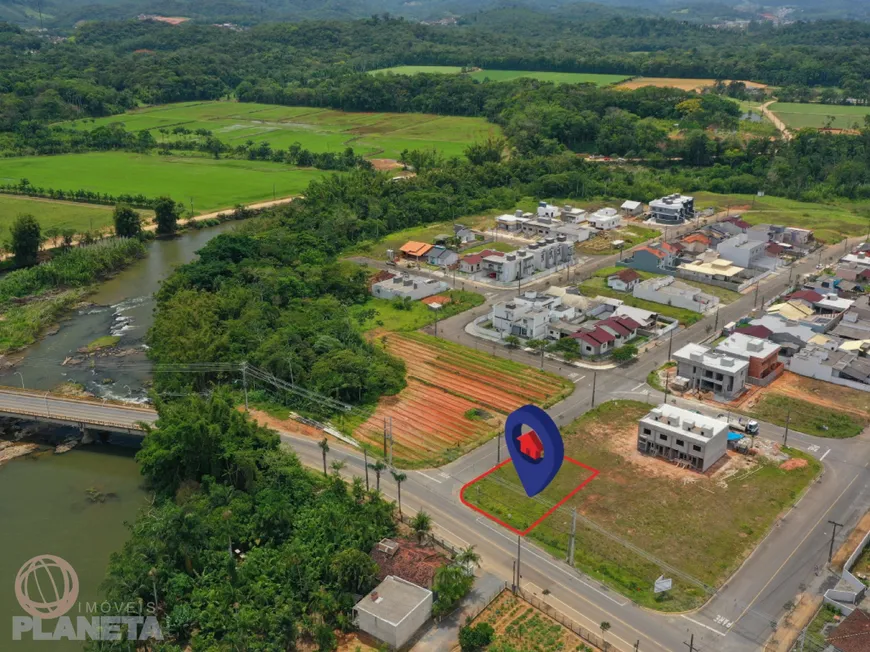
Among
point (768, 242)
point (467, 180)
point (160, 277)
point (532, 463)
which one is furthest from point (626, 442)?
point (467, 180)

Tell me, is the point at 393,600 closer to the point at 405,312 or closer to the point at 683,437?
the point at 683,437

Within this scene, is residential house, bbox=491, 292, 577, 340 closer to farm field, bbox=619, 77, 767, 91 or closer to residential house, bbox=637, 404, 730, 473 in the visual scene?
residential house, bbox=637, 404, 730, 473

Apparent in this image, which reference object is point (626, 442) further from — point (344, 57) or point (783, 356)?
point (344, 57)

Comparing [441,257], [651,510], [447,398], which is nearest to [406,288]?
[441,257]

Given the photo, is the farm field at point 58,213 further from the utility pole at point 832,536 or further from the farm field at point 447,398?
the utility pole at point 832,536

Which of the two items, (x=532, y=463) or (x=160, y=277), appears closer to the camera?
(x=532, y=463)

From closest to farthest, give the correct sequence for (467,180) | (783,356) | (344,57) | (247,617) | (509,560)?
(247,617)
(509,560)
(783,356)
(467,180)
(344,57)

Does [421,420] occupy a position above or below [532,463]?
below
